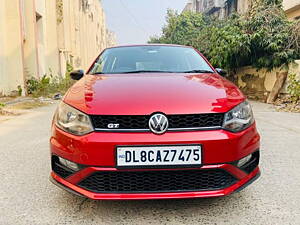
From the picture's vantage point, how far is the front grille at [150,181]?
6.35 ft

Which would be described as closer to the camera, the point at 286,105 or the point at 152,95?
the point at 152,95

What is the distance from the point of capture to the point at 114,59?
3.33 meters

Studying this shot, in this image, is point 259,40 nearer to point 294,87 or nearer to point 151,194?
point 294,87

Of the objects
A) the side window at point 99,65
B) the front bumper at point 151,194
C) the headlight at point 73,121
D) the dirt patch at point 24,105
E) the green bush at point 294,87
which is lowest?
the dirt patch at point 24,105

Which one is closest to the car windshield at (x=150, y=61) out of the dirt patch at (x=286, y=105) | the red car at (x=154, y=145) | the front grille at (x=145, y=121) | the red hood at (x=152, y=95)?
the red hood at (x=152, y=95)

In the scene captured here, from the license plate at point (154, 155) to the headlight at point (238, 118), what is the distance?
280 mm

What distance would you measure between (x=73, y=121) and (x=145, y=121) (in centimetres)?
49

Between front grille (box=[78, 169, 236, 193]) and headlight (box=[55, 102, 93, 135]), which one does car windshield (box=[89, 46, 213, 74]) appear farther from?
front grille (box=[78, 169, 236, 193])

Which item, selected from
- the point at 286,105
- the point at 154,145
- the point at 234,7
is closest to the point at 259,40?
the point at 286,105

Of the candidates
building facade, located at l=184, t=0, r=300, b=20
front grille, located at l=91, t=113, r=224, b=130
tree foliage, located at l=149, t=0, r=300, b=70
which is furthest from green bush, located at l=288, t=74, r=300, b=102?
front grille, located at l=91, t=113, r=224, b=130

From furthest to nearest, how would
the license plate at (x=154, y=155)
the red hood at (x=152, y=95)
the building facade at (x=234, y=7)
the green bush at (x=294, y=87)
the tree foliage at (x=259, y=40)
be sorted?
the building facade at (x=234, y=7) < the tree foliage at (x=259, y=40) < the green bush at (x=294, y=87) < the red hood at (x=152, y=95) < the license plate at (x=154, y=155)

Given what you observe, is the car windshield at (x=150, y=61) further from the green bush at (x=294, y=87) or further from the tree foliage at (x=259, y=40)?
the tree foliage at (x=259, y=40)

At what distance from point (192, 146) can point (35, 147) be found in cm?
274

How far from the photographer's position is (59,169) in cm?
211
